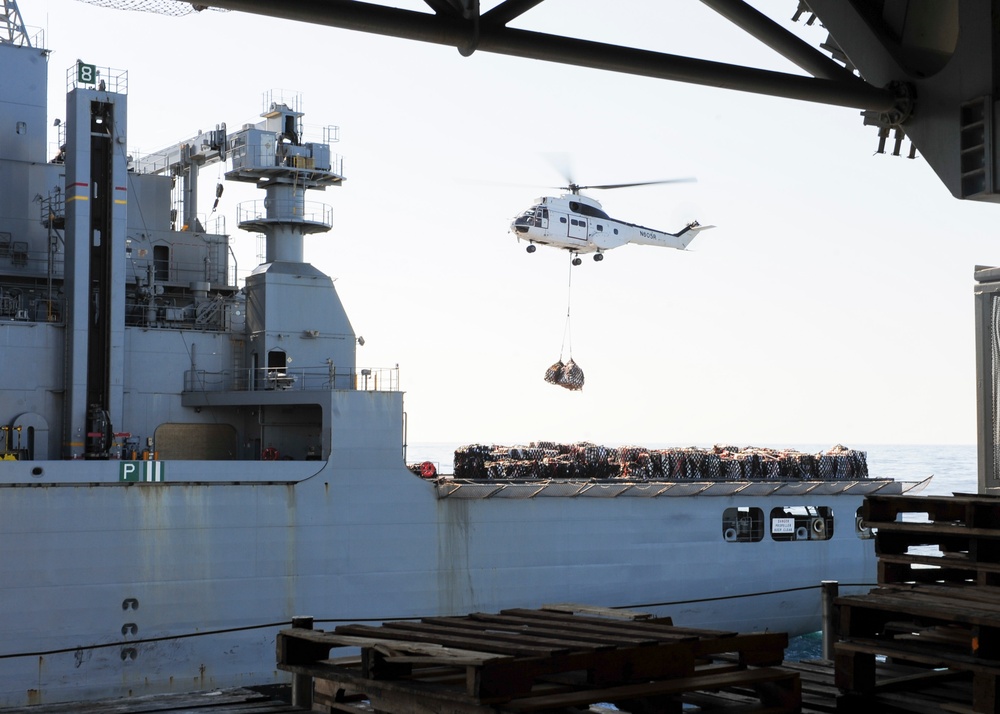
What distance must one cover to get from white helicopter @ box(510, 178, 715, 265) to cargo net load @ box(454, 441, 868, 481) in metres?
7.12

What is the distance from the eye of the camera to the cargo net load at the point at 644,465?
26219mm

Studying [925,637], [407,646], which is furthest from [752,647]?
[407,646]

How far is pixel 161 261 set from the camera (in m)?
24.5

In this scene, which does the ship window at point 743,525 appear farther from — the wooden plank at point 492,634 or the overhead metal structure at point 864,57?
the wooden plank at point 492,634

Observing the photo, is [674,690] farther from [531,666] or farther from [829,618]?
[829,618]

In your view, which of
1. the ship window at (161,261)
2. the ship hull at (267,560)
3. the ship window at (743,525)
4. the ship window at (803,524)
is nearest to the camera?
the ship hull at (267,560)

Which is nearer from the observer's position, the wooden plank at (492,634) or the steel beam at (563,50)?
the wooden plank at (492,634)

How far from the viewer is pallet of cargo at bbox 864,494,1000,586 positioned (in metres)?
7.68

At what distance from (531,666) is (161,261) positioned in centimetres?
2070

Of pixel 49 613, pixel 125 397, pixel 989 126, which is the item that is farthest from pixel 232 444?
pixel 989 126

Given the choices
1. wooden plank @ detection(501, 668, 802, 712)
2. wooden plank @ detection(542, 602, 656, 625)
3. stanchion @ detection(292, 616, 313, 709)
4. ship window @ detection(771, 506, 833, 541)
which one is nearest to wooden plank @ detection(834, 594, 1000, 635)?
wooden plank @ detection(501, 668, 802, 712)

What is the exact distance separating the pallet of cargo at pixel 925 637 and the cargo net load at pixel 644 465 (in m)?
17.8

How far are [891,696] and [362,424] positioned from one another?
50.4 feet

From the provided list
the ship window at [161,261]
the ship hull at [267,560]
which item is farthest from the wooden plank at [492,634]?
the ship window at [161,261]
